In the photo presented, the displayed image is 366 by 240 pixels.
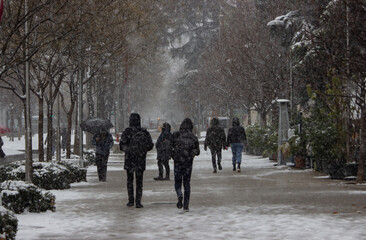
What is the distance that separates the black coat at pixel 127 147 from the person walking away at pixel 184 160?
713 millimetres

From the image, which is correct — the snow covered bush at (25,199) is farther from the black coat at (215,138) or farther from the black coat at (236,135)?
the black coat at (236,135)

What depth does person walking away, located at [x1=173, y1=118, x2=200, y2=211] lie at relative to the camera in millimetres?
13359

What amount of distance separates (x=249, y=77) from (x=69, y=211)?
26791 millimetres

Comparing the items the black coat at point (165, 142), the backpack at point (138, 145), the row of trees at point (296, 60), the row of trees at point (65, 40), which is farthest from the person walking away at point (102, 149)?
the backpack at point (138, 145)

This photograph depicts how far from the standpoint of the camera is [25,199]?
13.3 meters

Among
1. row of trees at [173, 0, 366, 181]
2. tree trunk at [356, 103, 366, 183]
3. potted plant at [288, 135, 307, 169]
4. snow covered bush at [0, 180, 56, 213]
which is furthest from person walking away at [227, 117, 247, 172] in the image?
snow covered bush at [0, 180, 56, 213]

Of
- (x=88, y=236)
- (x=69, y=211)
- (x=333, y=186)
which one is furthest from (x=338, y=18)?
(x=88, y=236)

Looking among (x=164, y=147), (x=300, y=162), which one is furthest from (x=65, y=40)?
(x=300, y=162)

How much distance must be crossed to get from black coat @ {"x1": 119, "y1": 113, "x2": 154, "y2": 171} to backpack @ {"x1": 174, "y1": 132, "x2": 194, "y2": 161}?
→ 2.50 ft

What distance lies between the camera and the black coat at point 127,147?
14.0 meters

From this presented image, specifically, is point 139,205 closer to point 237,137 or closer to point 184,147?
point 184,147

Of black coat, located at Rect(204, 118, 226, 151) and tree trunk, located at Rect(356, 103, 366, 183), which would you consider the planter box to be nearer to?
black coat, located at Rect(204, 118, 226, 151)

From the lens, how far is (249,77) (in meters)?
39.4

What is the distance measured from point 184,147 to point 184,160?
301 millimetres
